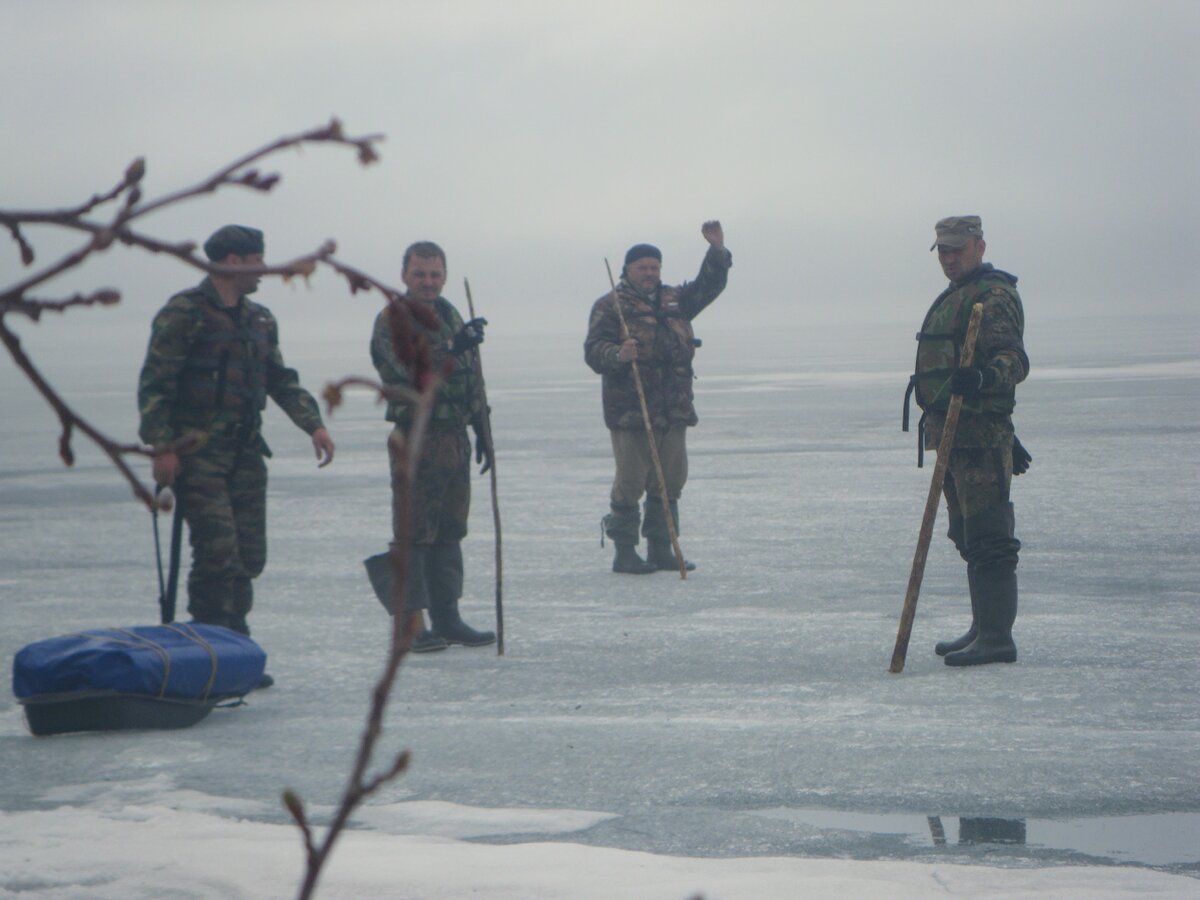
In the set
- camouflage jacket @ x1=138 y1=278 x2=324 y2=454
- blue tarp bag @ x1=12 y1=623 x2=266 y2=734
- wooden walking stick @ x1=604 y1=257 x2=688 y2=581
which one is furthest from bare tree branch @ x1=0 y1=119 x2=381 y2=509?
wooden walking stick @ x1=604 y1=257 x2=688 y2=581

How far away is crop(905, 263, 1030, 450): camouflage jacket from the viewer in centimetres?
741

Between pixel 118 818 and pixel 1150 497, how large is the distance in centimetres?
1084

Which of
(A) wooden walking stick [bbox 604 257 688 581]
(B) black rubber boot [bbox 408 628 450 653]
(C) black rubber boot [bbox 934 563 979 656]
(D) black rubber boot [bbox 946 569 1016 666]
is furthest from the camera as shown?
(A) wooden walking stick [bbox 604 257 688 581]

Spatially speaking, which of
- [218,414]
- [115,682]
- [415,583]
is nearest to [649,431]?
[415,583]

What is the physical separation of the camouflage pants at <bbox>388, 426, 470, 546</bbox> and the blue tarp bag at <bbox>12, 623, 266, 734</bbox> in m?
1.81

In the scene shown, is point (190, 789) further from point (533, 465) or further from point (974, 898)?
point (533, 465)

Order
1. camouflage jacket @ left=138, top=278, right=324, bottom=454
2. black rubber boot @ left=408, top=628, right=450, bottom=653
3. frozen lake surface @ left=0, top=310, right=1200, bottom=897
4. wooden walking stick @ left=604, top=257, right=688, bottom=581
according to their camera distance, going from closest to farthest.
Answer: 1. frozen lake surface @ left=0, top=310, right=1200, bottom=897
2. camouflage jacket @ left=138, top=278, right=324, bottom=454
3. black rubber boot @ left=408, top=628, right=450, bottom=653
4. wooden walking stick @ left=604, top=257, right=688, bottom=581

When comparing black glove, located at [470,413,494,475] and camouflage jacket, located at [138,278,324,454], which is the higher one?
camouflage jacket, located at [138,278,324,454]

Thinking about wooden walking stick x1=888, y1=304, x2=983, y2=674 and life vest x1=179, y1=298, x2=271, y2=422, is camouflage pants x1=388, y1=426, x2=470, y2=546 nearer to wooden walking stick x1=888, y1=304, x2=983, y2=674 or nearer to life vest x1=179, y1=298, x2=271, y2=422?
life vest x1=179, y1=298, x2=271, y2=422

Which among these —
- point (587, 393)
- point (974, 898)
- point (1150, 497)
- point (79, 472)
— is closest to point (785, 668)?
point (974, 898)

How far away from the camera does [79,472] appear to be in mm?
20922

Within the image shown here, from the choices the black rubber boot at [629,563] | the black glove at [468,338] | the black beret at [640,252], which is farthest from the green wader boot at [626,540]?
the black glove at [468,338]

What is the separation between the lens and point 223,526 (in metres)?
7.29

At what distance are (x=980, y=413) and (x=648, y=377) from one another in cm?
372
